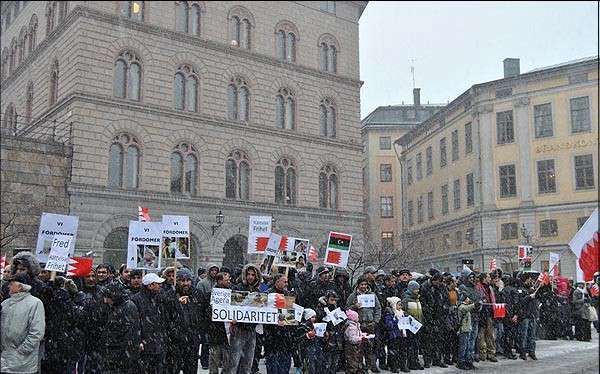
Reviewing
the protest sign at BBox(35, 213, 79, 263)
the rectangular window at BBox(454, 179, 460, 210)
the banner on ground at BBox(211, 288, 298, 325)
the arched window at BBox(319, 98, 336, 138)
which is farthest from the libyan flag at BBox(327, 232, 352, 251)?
the rectangular window at BBox(454, 179, 460, 210)

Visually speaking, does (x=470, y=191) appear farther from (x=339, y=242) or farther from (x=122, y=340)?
(x=122, y=340)

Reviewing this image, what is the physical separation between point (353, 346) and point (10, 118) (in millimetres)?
31535

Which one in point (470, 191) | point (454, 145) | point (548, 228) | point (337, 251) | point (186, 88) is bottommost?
point (337, 251)

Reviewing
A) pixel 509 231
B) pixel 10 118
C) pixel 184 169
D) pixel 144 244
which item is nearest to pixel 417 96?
pixel 509 231

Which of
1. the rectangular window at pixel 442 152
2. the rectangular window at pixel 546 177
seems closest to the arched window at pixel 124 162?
the rectangular window at pixel 546 177

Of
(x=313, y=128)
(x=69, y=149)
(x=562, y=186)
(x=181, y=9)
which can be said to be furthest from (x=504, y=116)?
(x=69, y=149)

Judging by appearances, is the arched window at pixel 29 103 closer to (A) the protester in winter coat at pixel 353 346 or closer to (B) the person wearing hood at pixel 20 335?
(A) the protester in winter coat at pixel 353 346

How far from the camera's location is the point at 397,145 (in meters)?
68.3

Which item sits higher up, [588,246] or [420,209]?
[420,209]

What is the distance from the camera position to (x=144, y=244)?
39.4 feet

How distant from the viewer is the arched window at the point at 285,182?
35.8 metres

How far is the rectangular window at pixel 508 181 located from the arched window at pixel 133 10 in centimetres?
2652

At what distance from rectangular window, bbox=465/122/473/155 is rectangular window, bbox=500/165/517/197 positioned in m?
3.35

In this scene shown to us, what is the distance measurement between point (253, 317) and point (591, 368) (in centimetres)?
723
